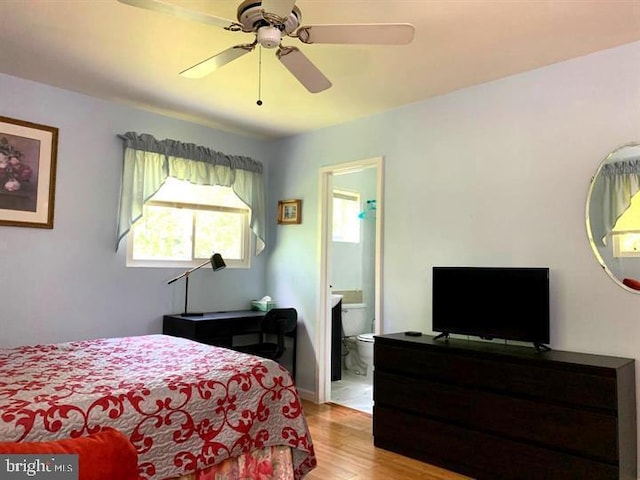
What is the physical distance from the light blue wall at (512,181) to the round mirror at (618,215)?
0.05m

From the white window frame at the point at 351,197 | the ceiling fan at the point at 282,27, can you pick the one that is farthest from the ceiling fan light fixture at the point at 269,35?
the white window frame at the point at 351,197

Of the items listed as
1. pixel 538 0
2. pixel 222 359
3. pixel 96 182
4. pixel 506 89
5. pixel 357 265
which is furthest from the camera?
pixel 357 265

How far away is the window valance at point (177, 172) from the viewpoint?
390 cm

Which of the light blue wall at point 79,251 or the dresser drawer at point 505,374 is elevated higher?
the light blue wall at point 79,251

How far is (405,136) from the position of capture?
383 cm

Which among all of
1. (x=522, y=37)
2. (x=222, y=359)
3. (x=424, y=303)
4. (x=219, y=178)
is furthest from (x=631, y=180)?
(x=219, y=178)

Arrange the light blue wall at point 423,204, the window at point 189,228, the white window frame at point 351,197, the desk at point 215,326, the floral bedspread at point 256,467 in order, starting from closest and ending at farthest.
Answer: the floral bedspread at point 256,467, the light blue wall at point 423,204, the desk at point 215,326, the window at point 189,228, the white window frame at point 351,197

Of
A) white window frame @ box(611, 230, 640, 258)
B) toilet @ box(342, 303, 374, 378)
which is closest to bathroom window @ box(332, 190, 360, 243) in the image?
toilet @ box(342, 303, 374, 378)

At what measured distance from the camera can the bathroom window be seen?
569 cm

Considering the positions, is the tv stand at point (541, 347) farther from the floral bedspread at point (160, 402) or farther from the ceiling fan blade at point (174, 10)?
the ceiling fan blade at point (174, 10)

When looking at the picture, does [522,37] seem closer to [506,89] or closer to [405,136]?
[506,89]

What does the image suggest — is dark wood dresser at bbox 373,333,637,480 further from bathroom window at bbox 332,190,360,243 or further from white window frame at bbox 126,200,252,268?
bathroom window at bbox 332,190,360,243

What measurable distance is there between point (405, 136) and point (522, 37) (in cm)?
129

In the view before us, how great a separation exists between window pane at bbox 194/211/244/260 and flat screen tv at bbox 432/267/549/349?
2.25 metres
